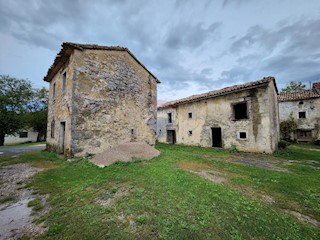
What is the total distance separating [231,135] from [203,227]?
36.3 feet

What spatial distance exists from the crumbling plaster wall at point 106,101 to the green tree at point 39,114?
2407 cm

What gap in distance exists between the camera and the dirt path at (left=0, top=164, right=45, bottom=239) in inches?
93.4

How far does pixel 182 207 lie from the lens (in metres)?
3.06

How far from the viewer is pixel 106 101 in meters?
8.09

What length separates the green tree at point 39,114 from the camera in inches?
962


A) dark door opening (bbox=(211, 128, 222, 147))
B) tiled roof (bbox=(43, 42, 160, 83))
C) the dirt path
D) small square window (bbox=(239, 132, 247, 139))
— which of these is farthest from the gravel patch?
dark door opening (bbox=(211, 128, 222, 147))

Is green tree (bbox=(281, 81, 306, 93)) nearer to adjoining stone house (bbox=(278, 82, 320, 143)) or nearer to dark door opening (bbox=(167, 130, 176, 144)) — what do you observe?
adjoining stone house (bbox=(278, 82, 320, 143))

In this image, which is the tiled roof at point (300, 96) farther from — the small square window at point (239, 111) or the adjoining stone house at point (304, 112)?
the small square window at point (239, 111)

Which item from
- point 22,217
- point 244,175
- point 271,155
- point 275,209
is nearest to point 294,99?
point 271,155

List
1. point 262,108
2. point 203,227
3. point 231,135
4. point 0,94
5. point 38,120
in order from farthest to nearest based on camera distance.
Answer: point 38,120, point 0,94, point 231,135, point 262,108, point 203,227

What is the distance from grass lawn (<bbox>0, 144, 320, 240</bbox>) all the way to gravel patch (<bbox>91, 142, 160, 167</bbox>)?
1.14 m

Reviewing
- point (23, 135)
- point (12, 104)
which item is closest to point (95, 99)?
point (12, 104)

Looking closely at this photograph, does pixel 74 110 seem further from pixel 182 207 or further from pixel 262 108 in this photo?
pixel 262 108

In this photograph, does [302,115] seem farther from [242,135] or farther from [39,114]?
[39,114]
